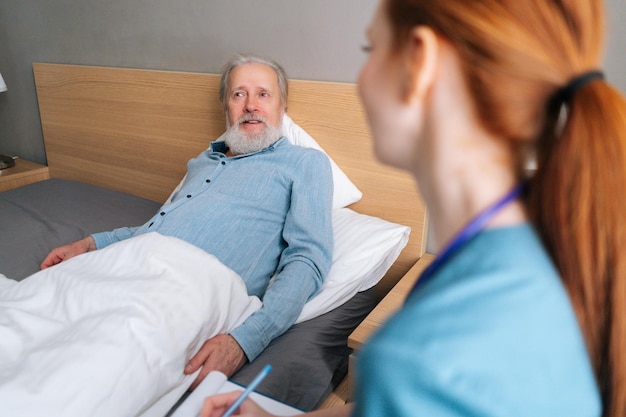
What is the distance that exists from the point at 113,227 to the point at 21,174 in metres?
0.95

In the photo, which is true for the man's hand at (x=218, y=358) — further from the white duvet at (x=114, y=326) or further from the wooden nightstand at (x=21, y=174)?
the wooden nightstand at (x=21, y=174)

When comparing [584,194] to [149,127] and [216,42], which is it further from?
[149,127]

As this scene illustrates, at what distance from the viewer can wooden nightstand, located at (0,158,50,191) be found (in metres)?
2.25

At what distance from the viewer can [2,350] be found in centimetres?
84

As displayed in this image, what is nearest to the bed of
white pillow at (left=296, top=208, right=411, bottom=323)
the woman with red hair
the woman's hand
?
white pillow at (left=296, top=208, right=411, bottom=323)

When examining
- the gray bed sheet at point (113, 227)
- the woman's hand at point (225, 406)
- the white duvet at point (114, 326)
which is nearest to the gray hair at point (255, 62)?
the gray bed sheet at point (113, 227)

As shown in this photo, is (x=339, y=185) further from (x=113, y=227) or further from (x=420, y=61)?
(x=420, y=61)

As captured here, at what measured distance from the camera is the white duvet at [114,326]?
29.6 inches

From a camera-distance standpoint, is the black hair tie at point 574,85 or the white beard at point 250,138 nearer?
the black hair tie at point 574,85

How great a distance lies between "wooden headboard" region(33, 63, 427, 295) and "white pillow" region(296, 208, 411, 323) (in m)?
0.10

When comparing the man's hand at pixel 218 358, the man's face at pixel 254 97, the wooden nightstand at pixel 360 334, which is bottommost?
the wooden nightstand at pixel 360 334

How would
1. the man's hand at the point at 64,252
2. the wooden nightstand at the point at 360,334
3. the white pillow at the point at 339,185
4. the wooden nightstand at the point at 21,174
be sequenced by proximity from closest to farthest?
the wooden nightstand at the point at 360,334
the man's hand at the point at 64,252
the white pillow at the point at 339,185
the wooden nightstand at the point at 21,174

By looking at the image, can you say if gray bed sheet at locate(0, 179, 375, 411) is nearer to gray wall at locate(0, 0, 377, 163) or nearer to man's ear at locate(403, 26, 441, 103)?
gray wall at locate(0, 0, 377, 163)

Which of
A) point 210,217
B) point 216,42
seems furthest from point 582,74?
point 216,42
